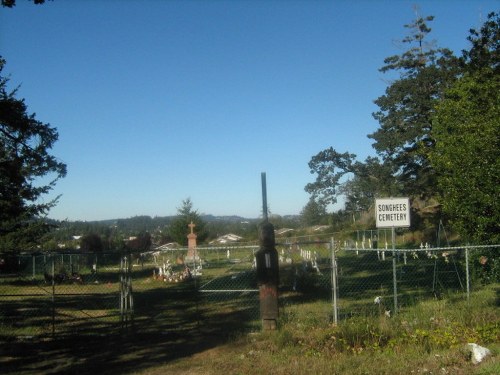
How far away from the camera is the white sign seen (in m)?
11.6

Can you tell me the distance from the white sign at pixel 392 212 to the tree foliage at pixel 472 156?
4278 mm

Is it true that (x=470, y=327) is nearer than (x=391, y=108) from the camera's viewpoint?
Yes

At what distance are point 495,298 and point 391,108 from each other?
2207cm

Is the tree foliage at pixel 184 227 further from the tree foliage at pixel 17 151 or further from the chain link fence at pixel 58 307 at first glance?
the tree foliage at pixel 17 151

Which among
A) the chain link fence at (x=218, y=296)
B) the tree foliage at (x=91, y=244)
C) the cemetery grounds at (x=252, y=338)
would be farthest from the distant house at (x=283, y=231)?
the cemetery grounds at (x=252, y=338)

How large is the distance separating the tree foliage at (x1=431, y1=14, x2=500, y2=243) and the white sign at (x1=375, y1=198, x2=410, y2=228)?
428cm

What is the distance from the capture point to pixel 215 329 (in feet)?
32.7

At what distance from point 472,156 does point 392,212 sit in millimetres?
4898

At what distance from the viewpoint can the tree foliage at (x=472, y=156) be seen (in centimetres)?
1458

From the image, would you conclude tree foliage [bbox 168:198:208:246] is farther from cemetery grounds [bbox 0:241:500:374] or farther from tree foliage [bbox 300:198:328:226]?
cemetery grounds [bbox 0:241:500:374]

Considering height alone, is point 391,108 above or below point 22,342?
above

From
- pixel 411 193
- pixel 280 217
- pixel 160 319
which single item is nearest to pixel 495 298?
pixel 160 319

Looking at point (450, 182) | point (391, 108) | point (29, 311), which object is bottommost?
point (29, 311)

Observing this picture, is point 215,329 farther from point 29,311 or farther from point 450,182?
point 450,182
